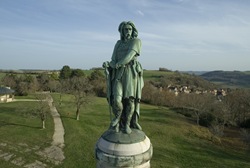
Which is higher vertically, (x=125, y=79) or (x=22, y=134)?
(x=125, y=79)

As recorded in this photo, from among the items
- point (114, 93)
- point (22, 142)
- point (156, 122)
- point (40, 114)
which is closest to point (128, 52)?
point (114, 93)

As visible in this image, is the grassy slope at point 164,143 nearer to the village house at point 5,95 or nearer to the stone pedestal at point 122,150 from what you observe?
the village house at point 5,95

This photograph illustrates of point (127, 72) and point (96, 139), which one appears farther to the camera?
point (96, 139)

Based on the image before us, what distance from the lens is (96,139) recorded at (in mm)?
29328

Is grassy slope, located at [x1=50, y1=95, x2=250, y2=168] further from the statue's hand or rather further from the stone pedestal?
the statue's hand

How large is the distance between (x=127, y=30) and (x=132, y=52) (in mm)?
602

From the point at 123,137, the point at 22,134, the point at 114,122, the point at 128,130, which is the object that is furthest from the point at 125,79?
the point at 22,134

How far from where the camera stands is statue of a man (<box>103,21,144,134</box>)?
5.77 meters

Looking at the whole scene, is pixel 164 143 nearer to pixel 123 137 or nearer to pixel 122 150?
pixel 123 137

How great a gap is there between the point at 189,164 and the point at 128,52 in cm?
2053

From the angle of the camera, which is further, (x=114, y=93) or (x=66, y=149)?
(x=66, y=149)

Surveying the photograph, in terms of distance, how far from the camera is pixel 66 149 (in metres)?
25.6

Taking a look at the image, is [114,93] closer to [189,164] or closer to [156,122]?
[189,164]

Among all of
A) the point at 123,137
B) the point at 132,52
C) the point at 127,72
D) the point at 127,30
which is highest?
the point at 127,30
